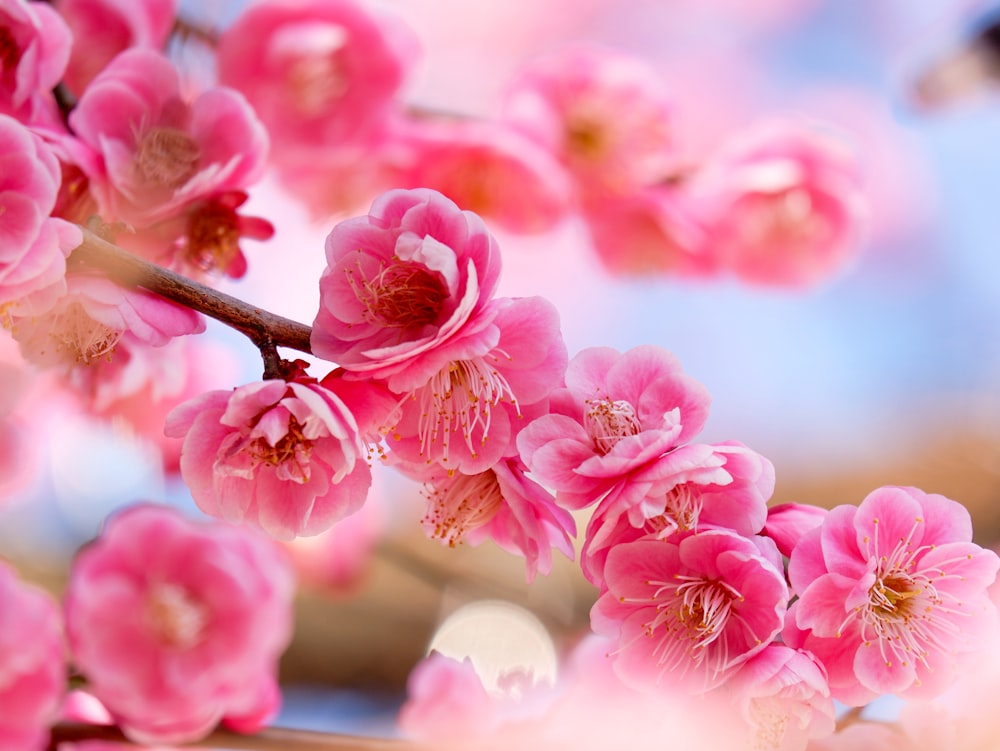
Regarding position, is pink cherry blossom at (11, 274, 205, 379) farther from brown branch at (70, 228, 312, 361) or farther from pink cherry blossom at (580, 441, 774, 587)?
pink cherry blossom at (580, 441, 774, 587)

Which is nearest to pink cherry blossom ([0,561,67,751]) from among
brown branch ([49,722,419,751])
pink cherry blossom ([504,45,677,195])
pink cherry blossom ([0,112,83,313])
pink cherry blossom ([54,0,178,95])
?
brown branch ([49,722,419,751])

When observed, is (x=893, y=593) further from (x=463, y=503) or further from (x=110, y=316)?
(x=110, y=316)

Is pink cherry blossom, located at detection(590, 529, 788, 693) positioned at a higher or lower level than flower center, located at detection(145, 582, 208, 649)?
higher

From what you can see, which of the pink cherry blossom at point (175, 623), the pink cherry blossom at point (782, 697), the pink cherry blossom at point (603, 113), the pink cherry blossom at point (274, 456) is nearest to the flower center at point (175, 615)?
the pink cherry blossom at point (175, 623)

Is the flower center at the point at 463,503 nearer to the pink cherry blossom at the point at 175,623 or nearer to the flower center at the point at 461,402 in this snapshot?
the flower center at the point at 461,402

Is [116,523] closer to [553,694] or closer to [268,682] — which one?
[268,682]

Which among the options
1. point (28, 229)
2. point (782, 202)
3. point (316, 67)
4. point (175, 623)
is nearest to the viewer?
point (28, 229)

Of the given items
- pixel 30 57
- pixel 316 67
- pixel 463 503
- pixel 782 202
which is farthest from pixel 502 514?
pixel 782 202
